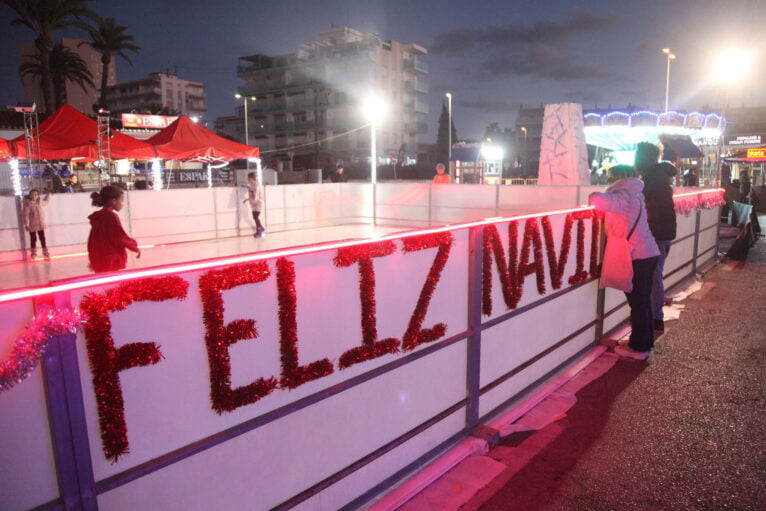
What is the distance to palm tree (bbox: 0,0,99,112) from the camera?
30.6 meters

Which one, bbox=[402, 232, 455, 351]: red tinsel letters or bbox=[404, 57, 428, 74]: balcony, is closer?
bbox=[402, 232, 455, 351]: red tinsel letters

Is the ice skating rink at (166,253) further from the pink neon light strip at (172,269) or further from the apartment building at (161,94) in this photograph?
the apartment building at (161,94)

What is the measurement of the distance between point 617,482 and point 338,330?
2.05 meters

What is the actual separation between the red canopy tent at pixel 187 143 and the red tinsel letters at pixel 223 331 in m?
14.5

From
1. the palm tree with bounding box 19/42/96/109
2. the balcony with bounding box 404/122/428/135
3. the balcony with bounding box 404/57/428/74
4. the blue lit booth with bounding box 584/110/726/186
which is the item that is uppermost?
the balcony with bounding box 404/57/428/74

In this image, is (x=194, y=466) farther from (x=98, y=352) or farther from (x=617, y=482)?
(x=617, y=482)

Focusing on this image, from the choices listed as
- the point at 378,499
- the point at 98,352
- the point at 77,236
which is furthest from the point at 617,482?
the point at 77,236

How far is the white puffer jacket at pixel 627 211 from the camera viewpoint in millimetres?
5070

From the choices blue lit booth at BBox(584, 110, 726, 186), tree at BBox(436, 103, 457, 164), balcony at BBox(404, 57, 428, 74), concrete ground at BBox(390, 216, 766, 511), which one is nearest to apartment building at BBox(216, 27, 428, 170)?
balcony at BBox(404, 57, 428, 74)

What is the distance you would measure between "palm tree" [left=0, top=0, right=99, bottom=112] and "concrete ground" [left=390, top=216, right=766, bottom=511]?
3549cm

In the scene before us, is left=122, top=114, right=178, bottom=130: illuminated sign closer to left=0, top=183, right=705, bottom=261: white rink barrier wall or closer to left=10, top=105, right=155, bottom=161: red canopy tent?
left=0, top=183, right=705, bottom=261: white rink barrier wall

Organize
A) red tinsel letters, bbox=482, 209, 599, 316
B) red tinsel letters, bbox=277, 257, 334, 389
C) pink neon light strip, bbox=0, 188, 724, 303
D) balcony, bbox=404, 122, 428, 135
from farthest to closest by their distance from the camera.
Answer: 1. balcony, bbox=404, 122, 428, 135
2. red tinsel letters, bbox=482, 209, 599, 316
3. red tinsel letters, bbox=277, 257, 334, 389
4. pink neon light strip, bbox=0, 188, 724, 303

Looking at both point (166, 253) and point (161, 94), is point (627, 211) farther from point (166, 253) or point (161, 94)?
point (161, 94)

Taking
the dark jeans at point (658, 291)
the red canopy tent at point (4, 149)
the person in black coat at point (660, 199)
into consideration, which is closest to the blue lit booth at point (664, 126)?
the dark jeans at point (658, 291)
